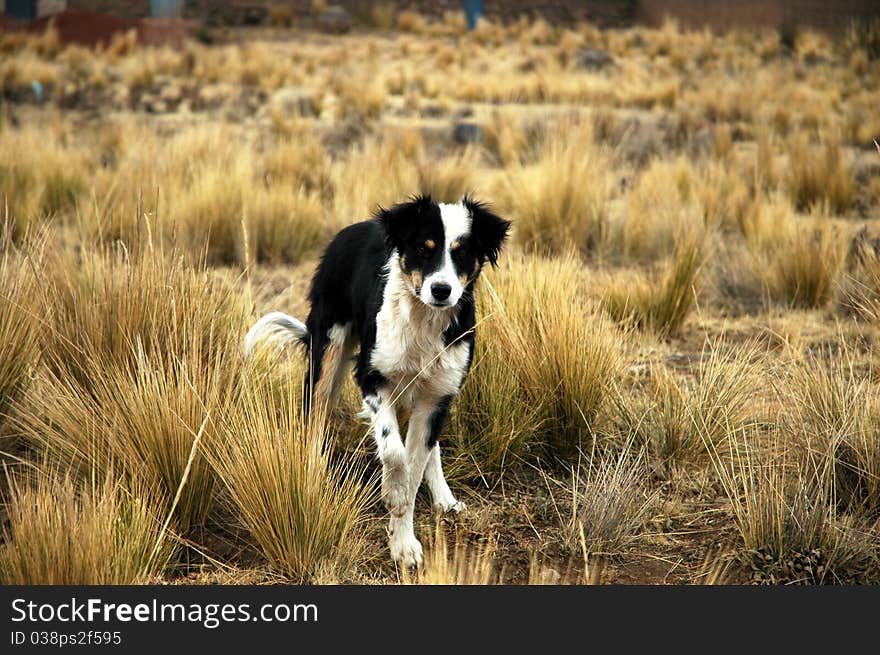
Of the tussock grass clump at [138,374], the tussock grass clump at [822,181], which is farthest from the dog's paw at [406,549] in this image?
the tussock grass clump at [822,181]

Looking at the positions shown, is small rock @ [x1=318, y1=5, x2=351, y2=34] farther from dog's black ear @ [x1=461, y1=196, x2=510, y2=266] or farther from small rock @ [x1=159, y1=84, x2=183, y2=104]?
dog's black ear @ [x1=461, y1=196, x2=510, y2=266]

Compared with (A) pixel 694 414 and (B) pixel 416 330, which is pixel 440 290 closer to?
(B) pixel 416 330

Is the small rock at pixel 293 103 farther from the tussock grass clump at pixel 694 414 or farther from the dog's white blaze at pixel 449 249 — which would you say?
the dog's white blaze at pixel 449 249

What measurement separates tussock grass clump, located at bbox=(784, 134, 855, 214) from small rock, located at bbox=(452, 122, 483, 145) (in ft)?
17.3

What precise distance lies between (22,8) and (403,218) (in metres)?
33.7

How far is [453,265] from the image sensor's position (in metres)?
4.16

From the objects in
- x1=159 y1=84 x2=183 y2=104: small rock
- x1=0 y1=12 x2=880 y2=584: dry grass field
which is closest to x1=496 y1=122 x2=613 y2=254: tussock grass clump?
x1=0 y1=12 x2=880 y2=584: dry grass field

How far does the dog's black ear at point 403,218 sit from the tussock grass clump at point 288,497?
0.79 metres

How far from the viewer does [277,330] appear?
5.37 meters

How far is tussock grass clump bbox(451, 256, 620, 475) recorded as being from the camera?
5070 mm

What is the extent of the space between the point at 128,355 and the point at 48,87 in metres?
17.3

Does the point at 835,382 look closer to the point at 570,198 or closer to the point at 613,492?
the point at 613,492

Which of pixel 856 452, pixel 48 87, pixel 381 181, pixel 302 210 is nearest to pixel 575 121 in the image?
pixel 381 181

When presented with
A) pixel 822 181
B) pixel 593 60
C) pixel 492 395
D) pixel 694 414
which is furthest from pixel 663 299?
pixel 593 60
